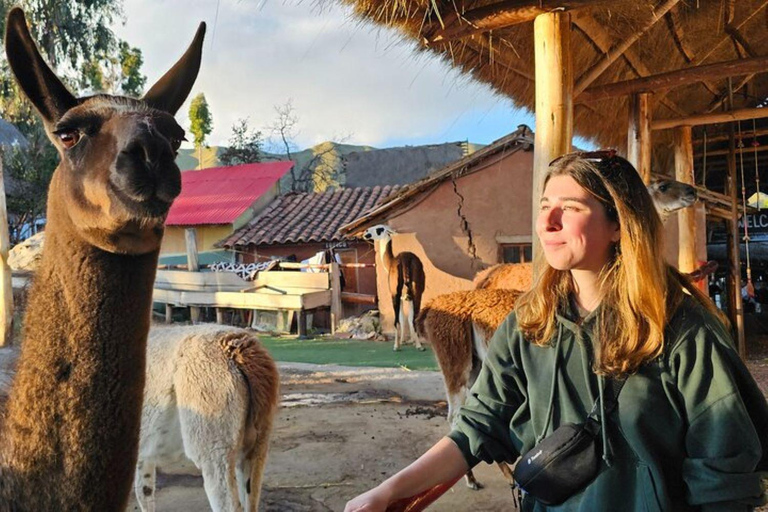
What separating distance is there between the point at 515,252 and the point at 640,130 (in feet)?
20.1

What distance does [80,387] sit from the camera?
166 centimetres

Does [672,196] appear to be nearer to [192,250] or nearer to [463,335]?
[463,335]

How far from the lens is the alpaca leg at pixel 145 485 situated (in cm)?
349

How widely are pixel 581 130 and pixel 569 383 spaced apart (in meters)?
6.70

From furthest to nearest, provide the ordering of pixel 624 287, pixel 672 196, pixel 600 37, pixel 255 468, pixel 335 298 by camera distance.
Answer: pixel 335 298
pixel 672 196
pixel 600 37
pixel 255 468
pixel 624 287

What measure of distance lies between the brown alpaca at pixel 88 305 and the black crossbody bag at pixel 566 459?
1.22 metres

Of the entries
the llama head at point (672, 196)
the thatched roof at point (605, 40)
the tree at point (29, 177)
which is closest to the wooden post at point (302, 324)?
the thatched roof at point (605, 40)

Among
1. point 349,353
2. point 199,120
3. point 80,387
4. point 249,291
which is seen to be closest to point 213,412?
point 80,387

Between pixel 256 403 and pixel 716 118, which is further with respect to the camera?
pixel 716 118

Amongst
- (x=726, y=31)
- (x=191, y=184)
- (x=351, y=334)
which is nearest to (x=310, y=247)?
(x=351, y=334)

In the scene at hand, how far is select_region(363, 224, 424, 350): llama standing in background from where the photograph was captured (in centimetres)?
1170

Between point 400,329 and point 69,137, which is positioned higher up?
point 69,137

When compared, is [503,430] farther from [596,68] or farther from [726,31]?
[726,31]

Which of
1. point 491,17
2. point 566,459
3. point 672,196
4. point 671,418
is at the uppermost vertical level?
point 491,17
